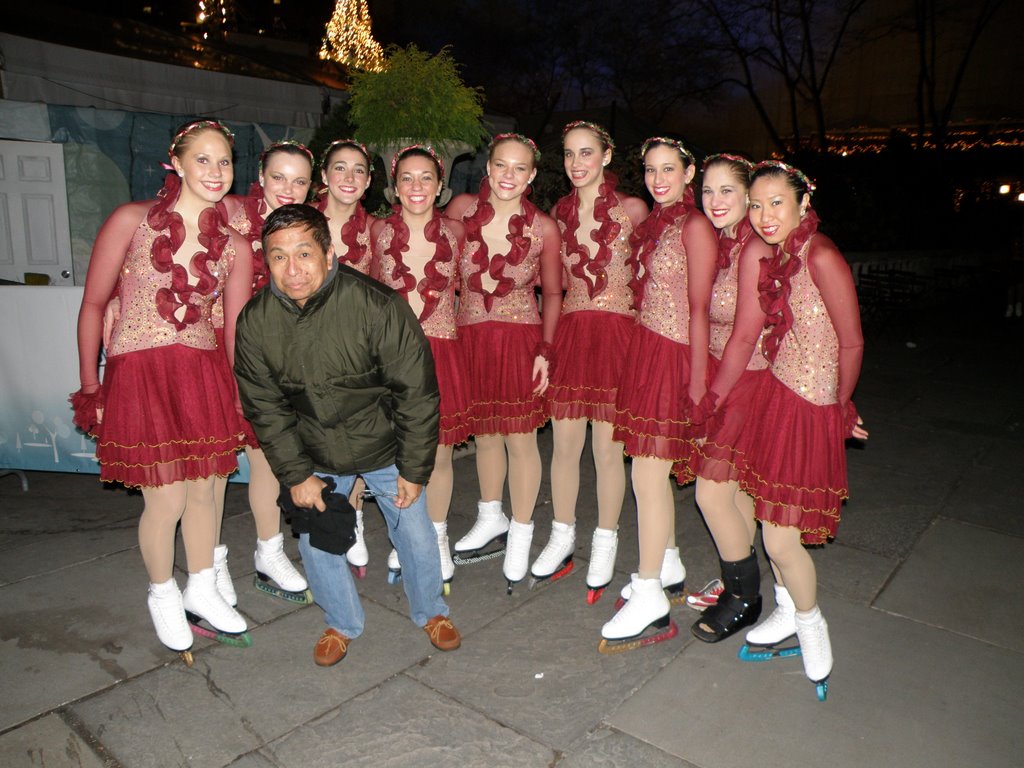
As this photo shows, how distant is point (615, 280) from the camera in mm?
3609

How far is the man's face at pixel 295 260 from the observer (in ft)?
9.06

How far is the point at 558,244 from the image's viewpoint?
372cm

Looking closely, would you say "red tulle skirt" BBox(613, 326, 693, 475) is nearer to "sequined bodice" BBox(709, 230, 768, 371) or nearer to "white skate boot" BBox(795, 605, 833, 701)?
"sequined bodice" BBox(709, 230, 768, 371)

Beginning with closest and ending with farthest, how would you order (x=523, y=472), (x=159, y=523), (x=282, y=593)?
1. (x=159, y=523)
2. (x=282, y=593)
3. (x=523, y=472)

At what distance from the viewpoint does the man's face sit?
9.06 feet

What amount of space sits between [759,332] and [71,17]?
10.3 metres

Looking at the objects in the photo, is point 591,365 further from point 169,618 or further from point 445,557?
point 169,618

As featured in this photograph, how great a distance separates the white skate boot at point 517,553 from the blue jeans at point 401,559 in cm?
55

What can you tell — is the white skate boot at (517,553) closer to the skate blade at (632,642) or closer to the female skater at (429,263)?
the female skater at (429,263)

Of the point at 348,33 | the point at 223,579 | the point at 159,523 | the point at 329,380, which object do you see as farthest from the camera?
the point at 348,33

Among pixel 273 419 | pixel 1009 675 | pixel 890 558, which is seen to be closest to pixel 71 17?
pixel 273 419

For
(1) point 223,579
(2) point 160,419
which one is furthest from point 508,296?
(1) point 223,579

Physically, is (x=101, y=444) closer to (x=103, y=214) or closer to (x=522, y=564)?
(x=522, y=564)

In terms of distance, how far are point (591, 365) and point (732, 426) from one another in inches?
32.0
